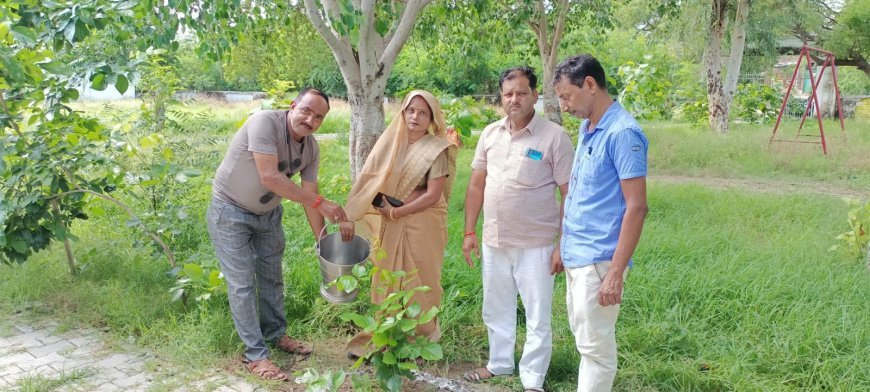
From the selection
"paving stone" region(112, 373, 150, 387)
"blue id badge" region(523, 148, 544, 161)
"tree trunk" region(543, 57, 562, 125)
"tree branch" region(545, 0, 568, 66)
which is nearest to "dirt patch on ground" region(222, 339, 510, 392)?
"paving stone" region(112, 373, 150, 387)

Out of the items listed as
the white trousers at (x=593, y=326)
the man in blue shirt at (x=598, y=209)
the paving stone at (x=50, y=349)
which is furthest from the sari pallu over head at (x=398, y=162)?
the paving stone at (x=50, y=349)

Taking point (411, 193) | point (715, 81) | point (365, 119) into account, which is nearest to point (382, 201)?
point (411, 193)

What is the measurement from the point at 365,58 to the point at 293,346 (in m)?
2.02

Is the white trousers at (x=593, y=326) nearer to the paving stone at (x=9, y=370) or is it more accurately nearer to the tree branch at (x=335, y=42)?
the tree branch at (x=335, y=42)

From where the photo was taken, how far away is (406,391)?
327cm

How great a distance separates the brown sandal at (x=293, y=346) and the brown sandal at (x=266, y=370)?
27 cm

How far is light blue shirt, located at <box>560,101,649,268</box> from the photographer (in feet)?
7.85

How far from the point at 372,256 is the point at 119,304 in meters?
1.75

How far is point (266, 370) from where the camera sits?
3.34m

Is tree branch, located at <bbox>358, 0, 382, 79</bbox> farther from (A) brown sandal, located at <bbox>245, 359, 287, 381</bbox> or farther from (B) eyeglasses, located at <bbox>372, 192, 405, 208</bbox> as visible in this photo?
(A) brown sandal, located at <bbox>245, 359, 287, 381</bbox>

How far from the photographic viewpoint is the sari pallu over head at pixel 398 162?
11.1ft

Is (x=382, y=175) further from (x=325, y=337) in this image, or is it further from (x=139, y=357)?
(x=139, y=357)

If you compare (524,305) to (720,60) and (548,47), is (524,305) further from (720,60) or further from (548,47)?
(720,60)

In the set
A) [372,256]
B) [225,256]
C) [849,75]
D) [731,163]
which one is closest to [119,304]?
[225,256]
